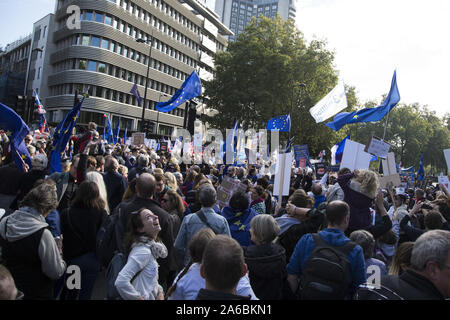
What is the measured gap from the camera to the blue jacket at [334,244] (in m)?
2.78

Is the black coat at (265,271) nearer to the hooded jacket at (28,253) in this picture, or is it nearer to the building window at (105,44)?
the hooded jacket at (28,253)

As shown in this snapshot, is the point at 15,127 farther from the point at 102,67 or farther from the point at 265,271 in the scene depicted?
the point at 102,67

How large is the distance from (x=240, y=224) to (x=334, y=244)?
1.68m

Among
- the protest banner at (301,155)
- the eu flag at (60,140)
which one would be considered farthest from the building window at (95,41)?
the eu flag at (60,140)

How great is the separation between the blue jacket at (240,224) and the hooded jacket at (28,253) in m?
2.07

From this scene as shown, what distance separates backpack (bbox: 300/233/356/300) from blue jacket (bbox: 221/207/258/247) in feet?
5.16

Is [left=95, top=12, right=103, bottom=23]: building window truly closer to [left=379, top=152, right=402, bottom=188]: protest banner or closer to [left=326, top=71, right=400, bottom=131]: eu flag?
[left=326, top=71, right=400, bottom=131]: eu flag

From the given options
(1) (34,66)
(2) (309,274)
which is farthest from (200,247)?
(1) (34,66)

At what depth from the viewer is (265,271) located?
318 centimetres

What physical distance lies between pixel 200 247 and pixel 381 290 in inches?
50.4

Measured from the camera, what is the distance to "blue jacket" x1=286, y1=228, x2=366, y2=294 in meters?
2.78

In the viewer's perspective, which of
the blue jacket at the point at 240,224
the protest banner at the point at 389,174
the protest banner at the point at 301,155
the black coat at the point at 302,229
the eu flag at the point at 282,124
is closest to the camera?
the black coat at the point at 302,229

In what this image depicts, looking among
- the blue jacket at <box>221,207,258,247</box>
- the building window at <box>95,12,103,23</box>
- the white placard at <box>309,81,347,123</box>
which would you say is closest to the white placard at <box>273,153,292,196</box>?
the blue jacket at <box>221,207,258,247</box>

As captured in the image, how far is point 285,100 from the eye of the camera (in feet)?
104
